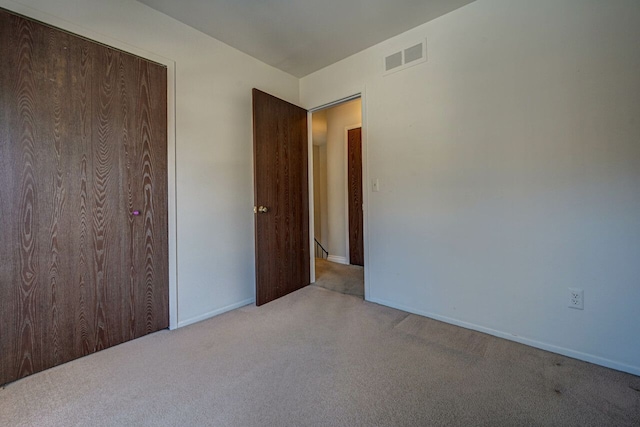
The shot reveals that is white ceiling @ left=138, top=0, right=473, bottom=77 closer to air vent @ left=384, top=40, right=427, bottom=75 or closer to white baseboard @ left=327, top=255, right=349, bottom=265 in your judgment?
air vent @ left=384, top=40, right=427, bottom=75

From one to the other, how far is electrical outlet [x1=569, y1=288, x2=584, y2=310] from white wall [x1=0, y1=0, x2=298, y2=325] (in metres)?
2.47

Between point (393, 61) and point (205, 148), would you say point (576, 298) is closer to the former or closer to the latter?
point (393, 61)

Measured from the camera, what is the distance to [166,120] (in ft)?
6.93

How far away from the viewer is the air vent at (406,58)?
2271 mm

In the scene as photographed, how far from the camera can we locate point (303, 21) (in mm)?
2182

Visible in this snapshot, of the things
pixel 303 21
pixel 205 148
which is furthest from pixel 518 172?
pixel 205 148

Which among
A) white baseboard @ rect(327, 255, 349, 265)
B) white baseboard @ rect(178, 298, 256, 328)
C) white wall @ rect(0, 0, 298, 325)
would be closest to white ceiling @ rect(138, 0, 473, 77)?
white wall @ rect(0, 0, 298, 325)

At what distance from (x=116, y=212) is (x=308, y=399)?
67.2 inches

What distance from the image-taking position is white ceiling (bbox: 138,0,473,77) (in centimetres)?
199

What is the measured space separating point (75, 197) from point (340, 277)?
2730 millimetres

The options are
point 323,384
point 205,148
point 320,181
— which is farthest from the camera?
point 320,181

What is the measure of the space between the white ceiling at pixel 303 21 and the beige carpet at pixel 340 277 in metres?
2.45

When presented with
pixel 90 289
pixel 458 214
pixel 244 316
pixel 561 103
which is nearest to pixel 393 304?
pixel 458 214

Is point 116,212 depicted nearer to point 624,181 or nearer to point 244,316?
point 244,316
